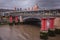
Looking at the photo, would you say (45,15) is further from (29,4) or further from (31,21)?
(31,21)

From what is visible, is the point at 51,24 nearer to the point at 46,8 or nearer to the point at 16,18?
the point at 46,8

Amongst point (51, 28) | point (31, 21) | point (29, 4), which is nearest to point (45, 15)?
point (51, 28)

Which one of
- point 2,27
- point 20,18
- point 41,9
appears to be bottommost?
point 2,27

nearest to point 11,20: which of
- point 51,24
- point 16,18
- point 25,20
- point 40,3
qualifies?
point 16,18

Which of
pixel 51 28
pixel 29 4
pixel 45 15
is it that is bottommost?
pixel 51 28

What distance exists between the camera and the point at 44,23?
2.24 m

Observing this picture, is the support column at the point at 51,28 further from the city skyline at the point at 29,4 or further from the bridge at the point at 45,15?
the city skyline at the point at 29,4

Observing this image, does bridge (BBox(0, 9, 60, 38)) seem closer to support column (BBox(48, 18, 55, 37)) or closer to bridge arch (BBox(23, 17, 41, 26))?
support column (BBox(48, 18, 55, 37))

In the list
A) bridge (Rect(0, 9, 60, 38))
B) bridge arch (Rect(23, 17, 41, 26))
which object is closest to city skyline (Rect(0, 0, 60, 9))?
bridge (Rect(0, 9, 60, 38))

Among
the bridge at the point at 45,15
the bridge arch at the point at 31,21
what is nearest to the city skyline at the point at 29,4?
the bridge at the point at 45,15

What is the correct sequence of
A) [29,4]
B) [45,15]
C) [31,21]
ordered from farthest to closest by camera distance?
[31,21] → [29,4] → [45,15]

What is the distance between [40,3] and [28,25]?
0.68m

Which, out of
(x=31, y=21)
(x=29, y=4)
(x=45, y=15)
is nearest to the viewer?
(x=45, y=15)

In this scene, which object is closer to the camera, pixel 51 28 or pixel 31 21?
pixel 51 28
